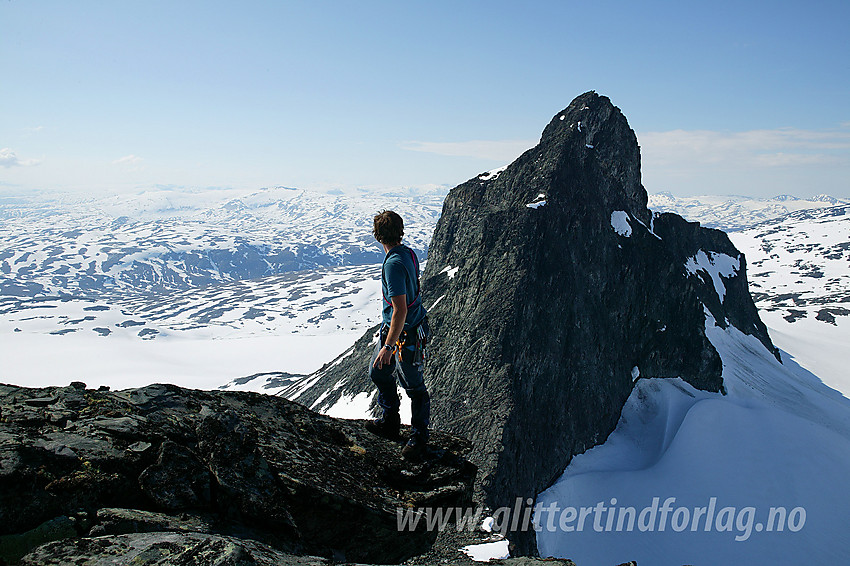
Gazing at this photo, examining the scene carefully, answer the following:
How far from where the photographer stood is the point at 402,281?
27.0 feet

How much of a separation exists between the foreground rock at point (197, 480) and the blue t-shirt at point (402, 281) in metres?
2.67

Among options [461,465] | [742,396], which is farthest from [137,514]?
[742,396]

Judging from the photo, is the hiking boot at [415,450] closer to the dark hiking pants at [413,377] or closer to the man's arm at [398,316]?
the dark hiking pants at [413,377]

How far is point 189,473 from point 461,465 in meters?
4.87

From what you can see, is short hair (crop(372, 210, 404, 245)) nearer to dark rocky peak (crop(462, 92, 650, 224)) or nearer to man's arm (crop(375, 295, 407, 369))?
man's arm (crop(375, 295, 407, 369))

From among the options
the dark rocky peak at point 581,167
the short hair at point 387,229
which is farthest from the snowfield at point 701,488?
the short hair at point 387,229

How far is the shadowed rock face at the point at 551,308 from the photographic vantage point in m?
39.7

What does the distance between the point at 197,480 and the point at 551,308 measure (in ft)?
141

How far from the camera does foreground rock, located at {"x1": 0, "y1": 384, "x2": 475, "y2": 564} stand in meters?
5.19

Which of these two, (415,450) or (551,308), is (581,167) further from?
(415,450)

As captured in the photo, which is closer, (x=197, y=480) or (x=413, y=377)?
(x=197, y=480)

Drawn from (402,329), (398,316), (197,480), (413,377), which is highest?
(398,316)

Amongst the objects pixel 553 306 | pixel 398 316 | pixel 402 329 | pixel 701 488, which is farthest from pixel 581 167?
pixel 398 316

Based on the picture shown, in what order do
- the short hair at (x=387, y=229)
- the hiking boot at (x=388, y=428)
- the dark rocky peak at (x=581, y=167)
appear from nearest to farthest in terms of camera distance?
the short hair at (x=387, y=229), the hiking boot at (x=388, y=428), the dark rocky peak at (x=581, y=167)
